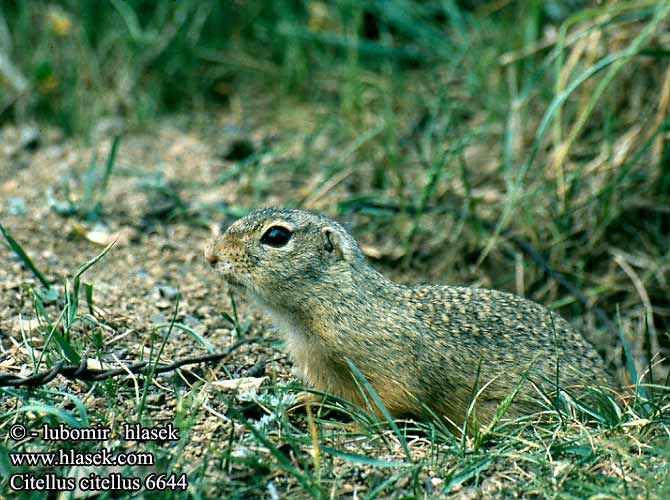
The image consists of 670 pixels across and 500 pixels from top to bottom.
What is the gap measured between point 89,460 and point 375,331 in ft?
5.02

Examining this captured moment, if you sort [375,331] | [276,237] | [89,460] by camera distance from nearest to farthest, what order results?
→ [89,460] → [375,331] → [276,237]

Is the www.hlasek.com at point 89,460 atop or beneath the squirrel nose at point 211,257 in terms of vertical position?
beneath

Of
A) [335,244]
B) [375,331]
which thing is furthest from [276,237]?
[375,331]

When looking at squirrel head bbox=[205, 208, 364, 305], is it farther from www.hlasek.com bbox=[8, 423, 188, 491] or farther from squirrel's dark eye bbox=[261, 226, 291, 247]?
www.hlasek.com bbox=[8, 423, 188, 491]

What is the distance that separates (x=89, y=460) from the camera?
3191 mm

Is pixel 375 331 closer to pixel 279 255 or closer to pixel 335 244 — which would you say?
pixel 335 244

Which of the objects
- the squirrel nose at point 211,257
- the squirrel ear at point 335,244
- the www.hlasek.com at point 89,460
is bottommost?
the www.hlasek.com at point 89,460

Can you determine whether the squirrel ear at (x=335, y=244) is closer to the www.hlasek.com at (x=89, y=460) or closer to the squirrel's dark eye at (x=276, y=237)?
the squirrel's dark eye at (x=276, y=237)

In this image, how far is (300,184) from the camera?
6.46m

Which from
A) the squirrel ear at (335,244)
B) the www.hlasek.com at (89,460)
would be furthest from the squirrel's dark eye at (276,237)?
the www.hlasek.com at (89,460)

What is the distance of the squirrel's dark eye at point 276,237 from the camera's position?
13.8 ft

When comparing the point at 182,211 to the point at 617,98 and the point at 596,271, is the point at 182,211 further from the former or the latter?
the point at 617,98

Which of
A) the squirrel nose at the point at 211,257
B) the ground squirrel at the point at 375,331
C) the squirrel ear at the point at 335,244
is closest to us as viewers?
the ground squirrel at the point at 375,331

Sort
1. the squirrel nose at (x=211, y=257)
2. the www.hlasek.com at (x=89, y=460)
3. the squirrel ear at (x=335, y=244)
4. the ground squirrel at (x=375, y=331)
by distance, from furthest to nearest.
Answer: the squirrel ear at (x=335, y=244) < the squirrel nose at (x=211, y=257) < the ground squirrel at (x=375, y=331) < the www.hlasek.com at (x=89, y=460)
